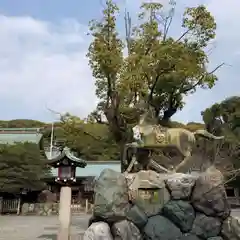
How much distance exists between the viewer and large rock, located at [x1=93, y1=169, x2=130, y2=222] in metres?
7.91

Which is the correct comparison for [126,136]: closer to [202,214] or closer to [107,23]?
[107,23]

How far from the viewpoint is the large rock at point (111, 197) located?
7.91 meters

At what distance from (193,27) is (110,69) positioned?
Result: 351 cm

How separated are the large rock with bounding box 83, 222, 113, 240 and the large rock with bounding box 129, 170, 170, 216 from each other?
37.0 inches

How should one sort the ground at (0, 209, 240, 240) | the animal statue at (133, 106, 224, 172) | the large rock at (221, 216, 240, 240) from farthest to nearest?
the ground at (0, 209, 240, 240) → the animal statue at (133, 106, 224, 172) → the large rock at (221, 216, 240, 240)

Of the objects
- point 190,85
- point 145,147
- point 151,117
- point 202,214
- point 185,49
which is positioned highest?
point 185,49

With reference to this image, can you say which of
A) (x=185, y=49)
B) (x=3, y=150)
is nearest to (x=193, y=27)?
(x=185, y=49)

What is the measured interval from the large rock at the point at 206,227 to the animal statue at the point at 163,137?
1615mm

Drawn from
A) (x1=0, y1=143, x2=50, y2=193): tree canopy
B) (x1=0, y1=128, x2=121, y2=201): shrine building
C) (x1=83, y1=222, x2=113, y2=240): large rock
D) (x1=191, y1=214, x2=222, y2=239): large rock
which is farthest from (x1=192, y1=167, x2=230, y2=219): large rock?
(x1=0, y1=128, x2=121, y2=201): shrine building

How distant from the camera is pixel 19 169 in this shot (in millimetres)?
28344

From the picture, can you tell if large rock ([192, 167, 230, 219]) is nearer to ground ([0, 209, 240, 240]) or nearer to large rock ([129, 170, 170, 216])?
large rock ([129, 170, 170, 216])

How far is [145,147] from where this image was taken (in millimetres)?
9562

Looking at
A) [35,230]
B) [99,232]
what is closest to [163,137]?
[99,232]

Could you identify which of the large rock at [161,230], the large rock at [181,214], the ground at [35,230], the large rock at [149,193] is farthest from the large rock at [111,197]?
the ground at [35,230]
